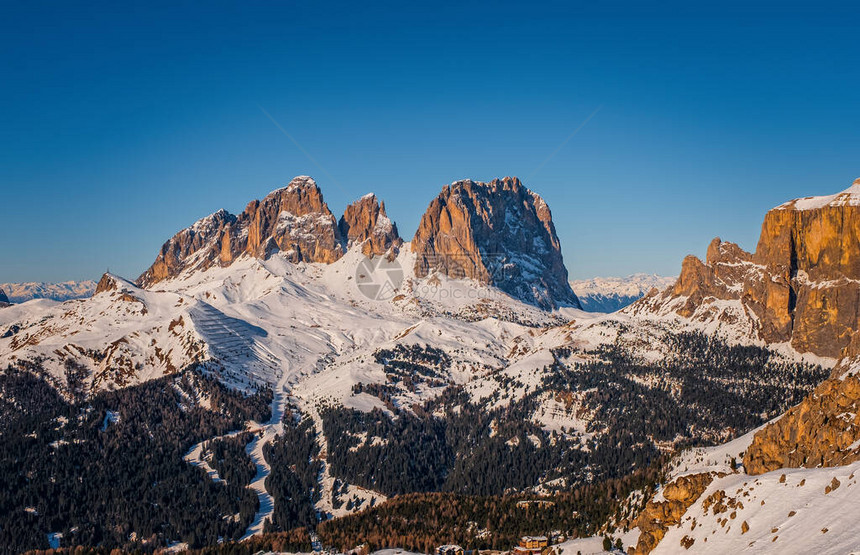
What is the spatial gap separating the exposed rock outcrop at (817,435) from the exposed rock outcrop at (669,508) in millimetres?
12798

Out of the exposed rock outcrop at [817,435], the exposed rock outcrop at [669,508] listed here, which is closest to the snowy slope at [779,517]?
the exposed rock outcrop at [669,508]

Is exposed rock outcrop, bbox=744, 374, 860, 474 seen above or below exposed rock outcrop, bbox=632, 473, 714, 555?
above

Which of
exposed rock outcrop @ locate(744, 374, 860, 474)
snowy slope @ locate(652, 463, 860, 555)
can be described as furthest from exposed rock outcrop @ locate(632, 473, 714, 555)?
exposed rock outcrop @ locate(744, 374, 860, 474)

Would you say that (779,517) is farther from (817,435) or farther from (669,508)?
(817,435)

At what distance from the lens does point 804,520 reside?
76625mm

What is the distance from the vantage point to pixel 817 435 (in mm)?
107125

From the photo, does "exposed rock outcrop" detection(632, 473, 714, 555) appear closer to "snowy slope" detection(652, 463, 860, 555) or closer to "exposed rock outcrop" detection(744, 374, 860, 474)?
"snowy slope" detection(652, 463, 860, 555)

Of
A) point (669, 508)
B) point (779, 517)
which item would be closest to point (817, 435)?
point (669, 508)

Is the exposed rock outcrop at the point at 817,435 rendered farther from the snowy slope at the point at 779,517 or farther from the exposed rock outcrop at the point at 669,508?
the exposed rock outcrop at the point at 669,508

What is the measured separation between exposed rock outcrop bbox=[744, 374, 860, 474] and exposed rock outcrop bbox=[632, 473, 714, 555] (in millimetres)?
12798

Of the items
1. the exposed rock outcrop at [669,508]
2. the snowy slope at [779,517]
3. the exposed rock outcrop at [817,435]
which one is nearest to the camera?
the snowy slope at [779,517]

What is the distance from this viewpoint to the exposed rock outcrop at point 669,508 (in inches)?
4294

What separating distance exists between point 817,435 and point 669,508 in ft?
92.1

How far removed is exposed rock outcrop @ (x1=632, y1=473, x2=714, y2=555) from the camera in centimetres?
10906
